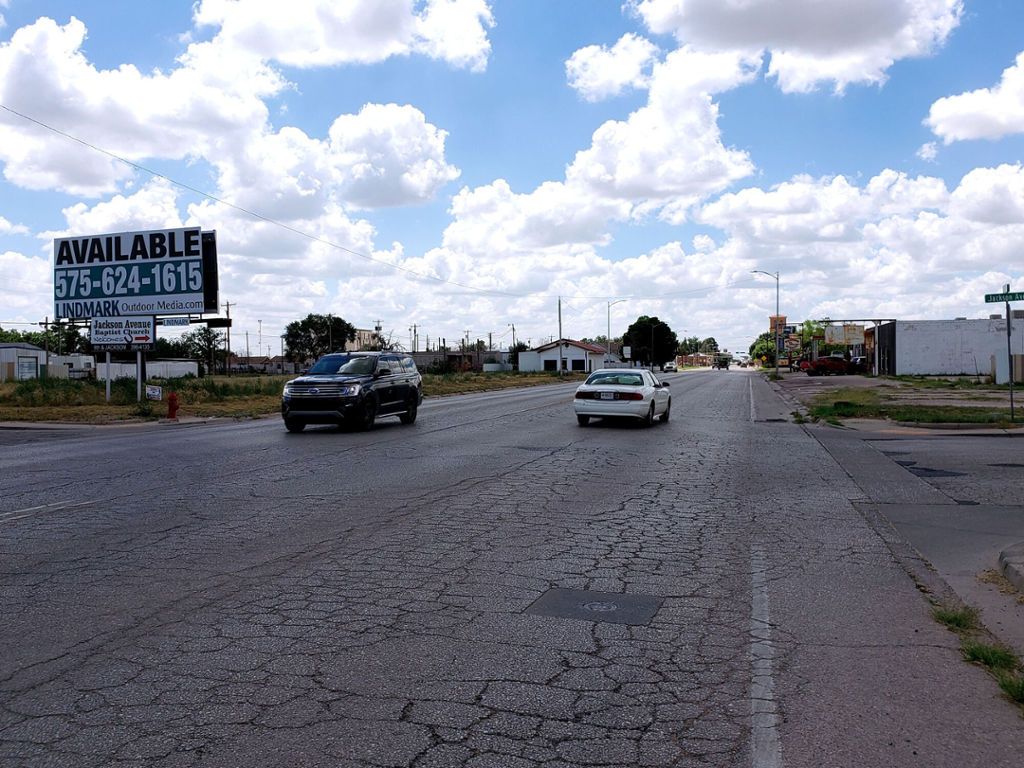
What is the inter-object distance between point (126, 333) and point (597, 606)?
101 ft

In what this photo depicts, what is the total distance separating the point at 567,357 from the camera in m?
128

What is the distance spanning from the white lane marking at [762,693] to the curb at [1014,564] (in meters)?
1.88

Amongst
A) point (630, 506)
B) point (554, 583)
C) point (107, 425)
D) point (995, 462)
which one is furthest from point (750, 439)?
point (107, 425)

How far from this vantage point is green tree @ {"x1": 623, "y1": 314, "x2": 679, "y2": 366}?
158m

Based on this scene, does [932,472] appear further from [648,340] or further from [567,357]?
[648,340]

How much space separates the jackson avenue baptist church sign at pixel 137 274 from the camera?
3306 centimetres

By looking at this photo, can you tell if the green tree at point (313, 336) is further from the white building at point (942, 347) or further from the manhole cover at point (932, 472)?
the manhole cover at point (932, 472)

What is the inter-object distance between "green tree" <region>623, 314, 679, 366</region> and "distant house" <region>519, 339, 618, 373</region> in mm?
27073

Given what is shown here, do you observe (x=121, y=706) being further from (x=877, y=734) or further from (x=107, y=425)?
(x=107, y=425)

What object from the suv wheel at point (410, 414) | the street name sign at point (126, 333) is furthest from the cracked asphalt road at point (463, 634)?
the street name sign at point (126, 333)

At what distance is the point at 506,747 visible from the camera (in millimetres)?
3785

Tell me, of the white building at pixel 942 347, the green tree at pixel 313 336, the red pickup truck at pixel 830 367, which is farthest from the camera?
the green tree at pixel 313 336

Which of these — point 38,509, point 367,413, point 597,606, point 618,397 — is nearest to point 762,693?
point 597,606

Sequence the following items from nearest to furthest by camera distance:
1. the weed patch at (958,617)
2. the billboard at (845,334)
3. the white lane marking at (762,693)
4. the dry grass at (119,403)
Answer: the white lane marking at (762,693) → the weed patch at (958,617) → the dry grass at (119,403) → the billboard at (845,334)
